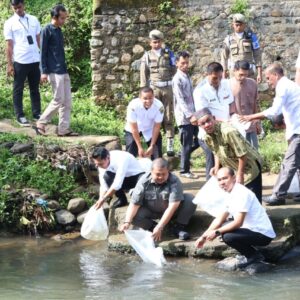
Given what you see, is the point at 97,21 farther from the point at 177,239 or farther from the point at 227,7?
the point at 177,239

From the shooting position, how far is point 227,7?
13.5 m

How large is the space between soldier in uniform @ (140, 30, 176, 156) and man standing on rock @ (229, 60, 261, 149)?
5.60 ft

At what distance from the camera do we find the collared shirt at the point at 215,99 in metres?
9.24

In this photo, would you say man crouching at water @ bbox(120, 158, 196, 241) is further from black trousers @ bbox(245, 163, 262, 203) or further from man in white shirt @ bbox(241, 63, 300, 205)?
man in white shirt @ bbox(241, 63, 300, 205)

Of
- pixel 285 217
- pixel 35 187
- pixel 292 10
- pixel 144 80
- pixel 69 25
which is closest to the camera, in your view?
pixel 285 217

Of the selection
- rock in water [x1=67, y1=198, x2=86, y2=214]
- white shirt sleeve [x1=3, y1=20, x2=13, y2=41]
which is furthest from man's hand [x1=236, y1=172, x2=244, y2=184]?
white shirt sleeve [x1=3, y1=20, x2=13, y2=41]

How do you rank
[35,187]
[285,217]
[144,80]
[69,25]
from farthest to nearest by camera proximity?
[69,25], [144,80], [35,187], [285,217]

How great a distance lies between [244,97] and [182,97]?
97cm

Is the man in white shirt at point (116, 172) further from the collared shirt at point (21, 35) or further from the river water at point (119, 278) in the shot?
the collared shirt at point (21, 35)

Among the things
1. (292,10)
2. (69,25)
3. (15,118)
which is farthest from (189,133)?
(69,25)

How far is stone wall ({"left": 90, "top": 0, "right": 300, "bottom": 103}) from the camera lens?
1343cm

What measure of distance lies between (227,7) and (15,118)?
4178 millimetres

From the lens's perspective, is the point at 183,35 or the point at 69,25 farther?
the point at 69,25

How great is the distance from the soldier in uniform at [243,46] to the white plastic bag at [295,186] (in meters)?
3.31
